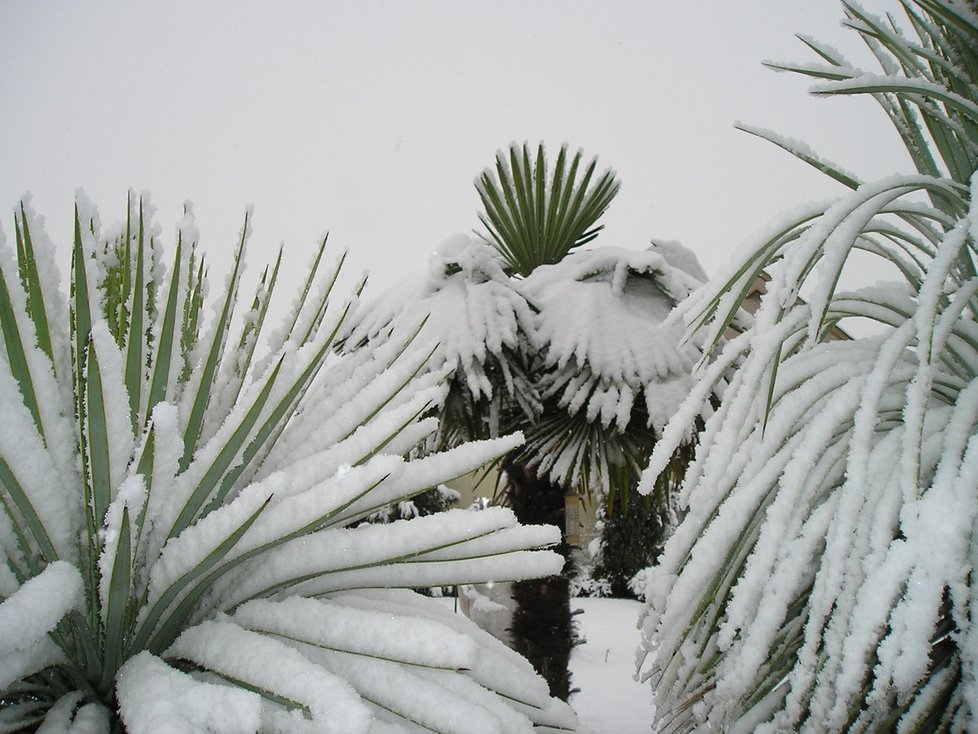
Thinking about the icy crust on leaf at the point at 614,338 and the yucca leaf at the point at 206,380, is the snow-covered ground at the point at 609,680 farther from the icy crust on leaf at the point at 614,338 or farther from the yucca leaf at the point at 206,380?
the yucca leaf at the point at 206,380

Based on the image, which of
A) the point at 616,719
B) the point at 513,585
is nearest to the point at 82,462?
the point at 513,585

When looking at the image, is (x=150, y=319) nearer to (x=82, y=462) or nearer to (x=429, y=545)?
(x=82, y=462)

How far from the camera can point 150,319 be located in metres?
0.96

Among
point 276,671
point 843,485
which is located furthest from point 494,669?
point 843,485

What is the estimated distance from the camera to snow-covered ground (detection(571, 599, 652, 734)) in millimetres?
4438

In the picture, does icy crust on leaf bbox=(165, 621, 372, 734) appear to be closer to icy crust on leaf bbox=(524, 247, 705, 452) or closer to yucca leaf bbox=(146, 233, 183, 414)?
yucca leaf bbox=(146, 233, 183, 414)

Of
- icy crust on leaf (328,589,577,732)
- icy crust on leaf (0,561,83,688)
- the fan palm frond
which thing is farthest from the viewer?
the fan palm frond

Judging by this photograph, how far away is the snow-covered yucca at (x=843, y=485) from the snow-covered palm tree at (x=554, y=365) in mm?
1244

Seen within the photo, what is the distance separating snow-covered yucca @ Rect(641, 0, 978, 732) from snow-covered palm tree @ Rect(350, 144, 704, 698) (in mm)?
1244

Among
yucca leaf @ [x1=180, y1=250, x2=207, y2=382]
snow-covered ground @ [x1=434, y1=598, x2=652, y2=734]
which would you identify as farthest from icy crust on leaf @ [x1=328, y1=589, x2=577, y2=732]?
snow-covered ground @ [x1=434, y1=598, x2=652, y2=734]

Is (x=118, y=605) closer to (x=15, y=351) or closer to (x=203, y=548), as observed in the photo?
(x=203, y=548)

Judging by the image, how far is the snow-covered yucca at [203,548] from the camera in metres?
0.62

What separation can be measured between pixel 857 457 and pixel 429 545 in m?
0.67

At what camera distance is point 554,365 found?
9.59ft
